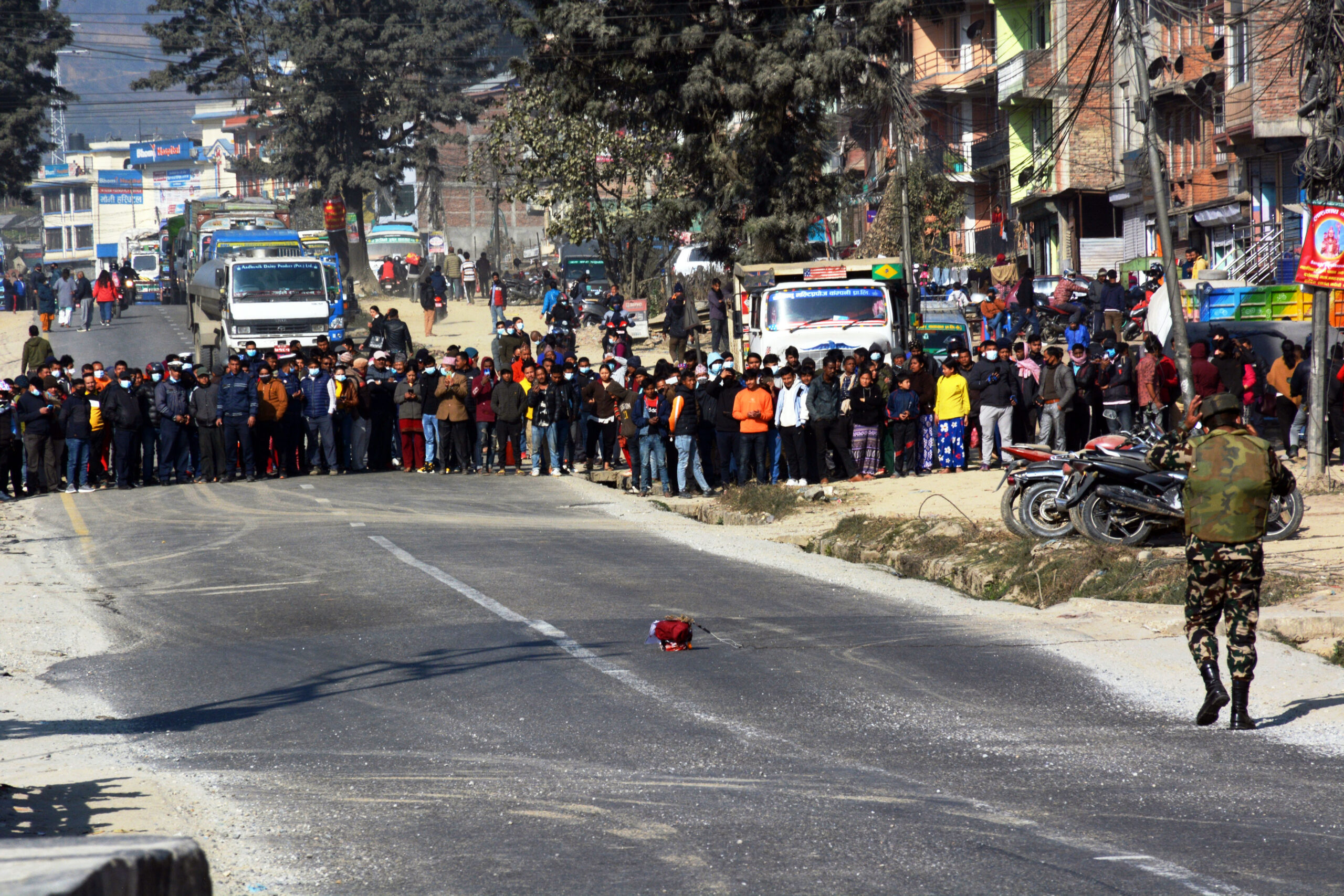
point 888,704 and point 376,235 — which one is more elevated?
point 376,235

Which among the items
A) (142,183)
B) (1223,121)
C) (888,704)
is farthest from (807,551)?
(142,183)

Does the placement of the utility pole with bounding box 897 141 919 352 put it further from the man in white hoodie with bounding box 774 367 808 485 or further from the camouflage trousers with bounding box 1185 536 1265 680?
the camouflage trousers with bounding box 1185 536 1265 680

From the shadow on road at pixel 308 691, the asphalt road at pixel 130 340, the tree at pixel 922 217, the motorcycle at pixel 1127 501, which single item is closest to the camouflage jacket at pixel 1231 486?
the shadow on road at pixel 308 691

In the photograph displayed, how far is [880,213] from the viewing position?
5050 cm

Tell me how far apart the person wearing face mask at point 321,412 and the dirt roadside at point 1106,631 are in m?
6.65

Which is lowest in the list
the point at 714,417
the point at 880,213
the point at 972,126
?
the point at 714,417

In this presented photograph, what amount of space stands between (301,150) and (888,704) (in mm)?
61372

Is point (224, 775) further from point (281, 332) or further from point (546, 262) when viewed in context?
point (546, 262)

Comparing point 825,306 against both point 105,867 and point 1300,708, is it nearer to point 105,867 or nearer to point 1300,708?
point 1300,708

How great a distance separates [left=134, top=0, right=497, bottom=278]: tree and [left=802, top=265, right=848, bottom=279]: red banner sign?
44013 millimetres

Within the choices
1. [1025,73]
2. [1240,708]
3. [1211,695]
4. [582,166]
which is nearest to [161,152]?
[582,166]

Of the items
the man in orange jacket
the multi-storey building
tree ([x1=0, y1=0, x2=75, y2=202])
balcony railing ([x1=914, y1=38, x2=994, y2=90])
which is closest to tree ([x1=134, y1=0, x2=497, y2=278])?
tree ([x1=0, y1=0, x2=75, y2=202])

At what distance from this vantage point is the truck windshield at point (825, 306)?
24234 millimetres

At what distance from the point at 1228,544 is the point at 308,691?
17.7ft
